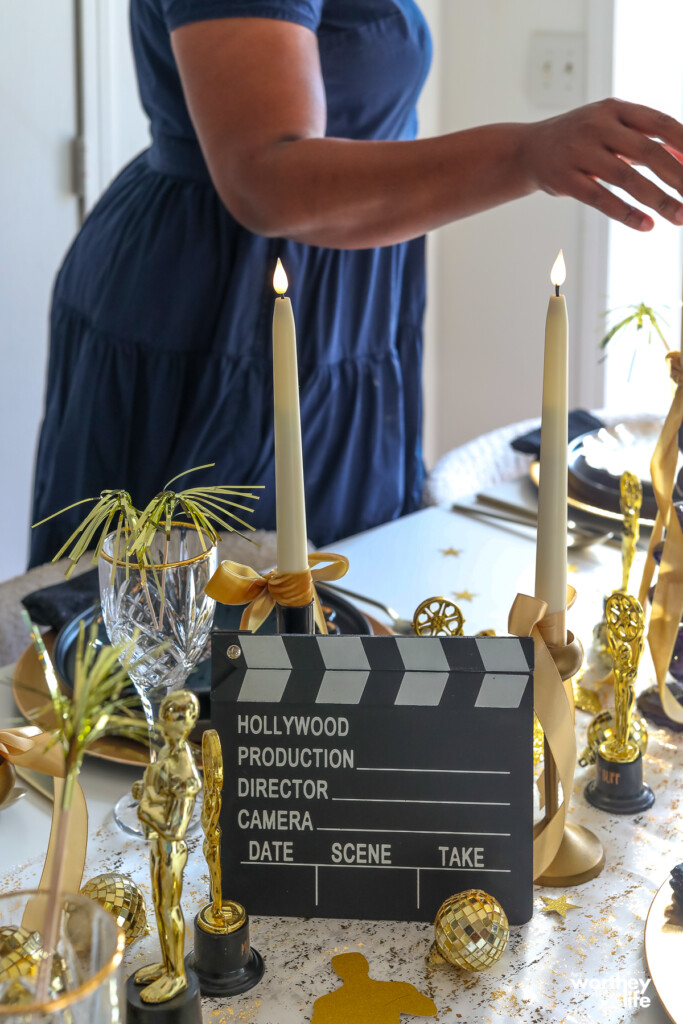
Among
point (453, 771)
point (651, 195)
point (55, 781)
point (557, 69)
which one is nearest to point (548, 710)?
point (453, 771)

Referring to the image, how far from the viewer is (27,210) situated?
7.21 feet

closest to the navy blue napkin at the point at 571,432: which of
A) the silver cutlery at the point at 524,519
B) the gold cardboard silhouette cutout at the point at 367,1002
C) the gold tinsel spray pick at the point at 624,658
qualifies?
the silver cutlery at the point at 524,519


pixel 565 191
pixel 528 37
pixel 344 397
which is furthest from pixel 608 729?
pixel 528 37

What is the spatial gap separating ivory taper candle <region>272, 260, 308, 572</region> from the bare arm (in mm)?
404

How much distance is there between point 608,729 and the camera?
68 centimetres

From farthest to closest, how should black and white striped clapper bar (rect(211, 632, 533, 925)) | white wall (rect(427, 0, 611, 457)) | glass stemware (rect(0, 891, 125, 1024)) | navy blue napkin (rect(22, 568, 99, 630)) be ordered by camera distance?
white wall (rect(427, 0, 611, 457)) < navy blue napkin (rect(22, 568, 99, 630)) < black and white striped clapper bar (rect(211, 632, 533, 925)) < glass stemware (rect(0, 891, 125, 1024))

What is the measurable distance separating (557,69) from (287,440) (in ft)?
7.82

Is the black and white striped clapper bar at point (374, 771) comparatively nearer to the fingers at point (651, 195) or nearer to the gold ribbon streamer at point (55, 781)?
the gold ribbon streamer at point (55, 781)

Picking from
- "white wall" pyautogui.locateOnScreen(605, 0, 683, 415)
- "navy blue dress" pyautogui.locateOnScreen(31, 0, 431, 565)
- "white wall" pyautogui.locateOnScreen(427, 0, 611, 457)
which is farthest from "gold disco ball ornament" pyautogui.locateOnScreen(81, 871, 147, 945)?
"white wall" pyautogui.locateOnScreen(427, 0, 611, 457)

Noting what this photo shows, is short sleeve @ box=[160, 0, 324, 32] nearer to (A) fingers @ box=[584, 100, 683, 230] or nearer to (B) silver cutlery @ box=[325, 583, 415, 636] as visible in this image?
(A) fingers @ box=[584, 100, 683, 230]

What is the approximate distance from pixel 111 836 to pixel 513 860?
25cm

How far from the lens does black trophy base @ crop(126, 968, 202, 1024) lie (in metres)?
0.44

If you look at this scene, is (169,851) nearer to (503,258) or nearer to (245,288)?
(245,288)

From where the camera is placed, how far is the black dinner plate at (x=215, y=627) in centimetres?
78
